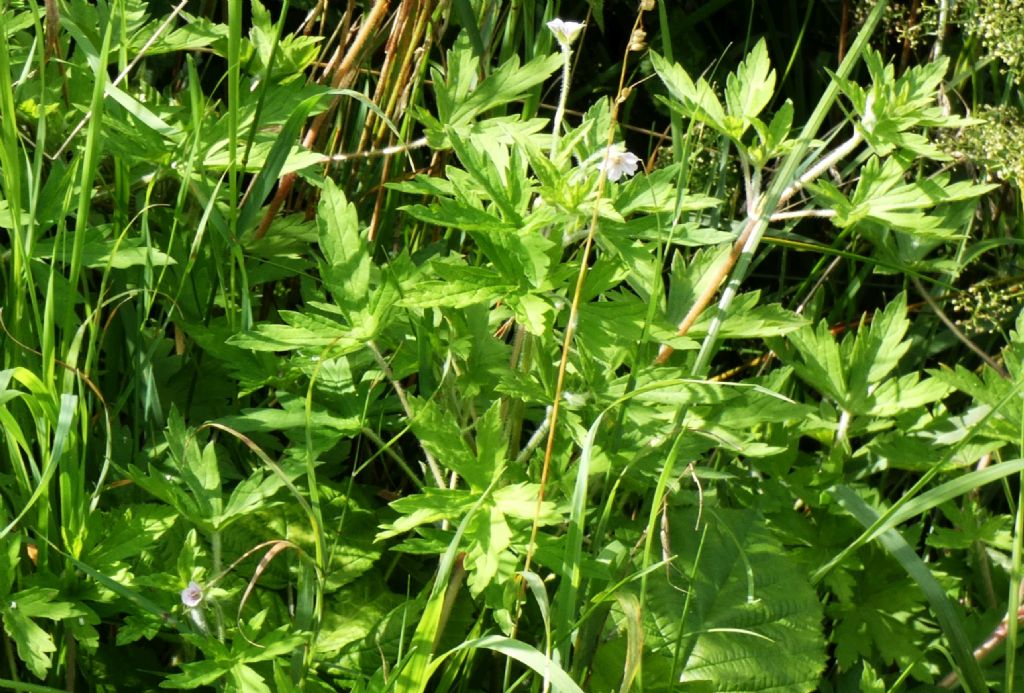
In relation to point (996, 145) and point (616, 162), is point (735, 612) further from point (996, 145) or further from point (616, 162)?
point (996, 145)

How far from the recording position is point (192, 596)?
135cm

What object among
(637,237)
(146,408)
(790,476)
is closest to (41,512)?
(146,408)

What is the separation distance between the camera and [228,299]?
169 cm

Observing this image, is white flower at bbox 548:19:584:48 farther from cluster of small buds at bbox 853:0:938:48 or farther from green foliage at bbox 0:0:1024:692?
cluster of small buds at bbox 853:0:938:48

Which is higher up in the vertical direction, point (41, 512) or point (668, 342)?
point (668, 342)

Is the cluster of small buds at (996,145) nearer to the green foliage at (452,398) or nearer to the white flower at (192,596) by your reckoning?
the green foliage at (452,398)

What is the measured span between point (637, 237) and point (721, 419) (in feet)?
1.04

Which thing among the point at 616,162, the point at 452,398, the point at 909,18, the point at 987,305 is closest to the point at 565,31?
the point at 616,162

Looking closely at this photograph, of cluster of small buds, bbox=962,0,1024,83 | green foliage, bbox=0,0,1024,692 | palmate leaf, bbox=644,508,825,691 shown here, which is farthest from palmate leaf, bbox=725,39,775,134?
palmate leaf, bbox=644,508,825,691

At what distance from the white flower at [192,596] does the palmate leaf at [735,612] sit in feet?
2.07

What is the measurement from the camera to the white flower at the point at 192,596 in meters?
1.35

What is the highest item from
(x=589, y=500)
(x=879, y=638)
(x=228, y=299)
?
(x=228, y=299)

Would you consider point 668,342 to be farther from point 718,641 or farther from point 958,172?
point 958,172

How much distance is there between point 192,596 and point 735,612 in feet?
2.63
